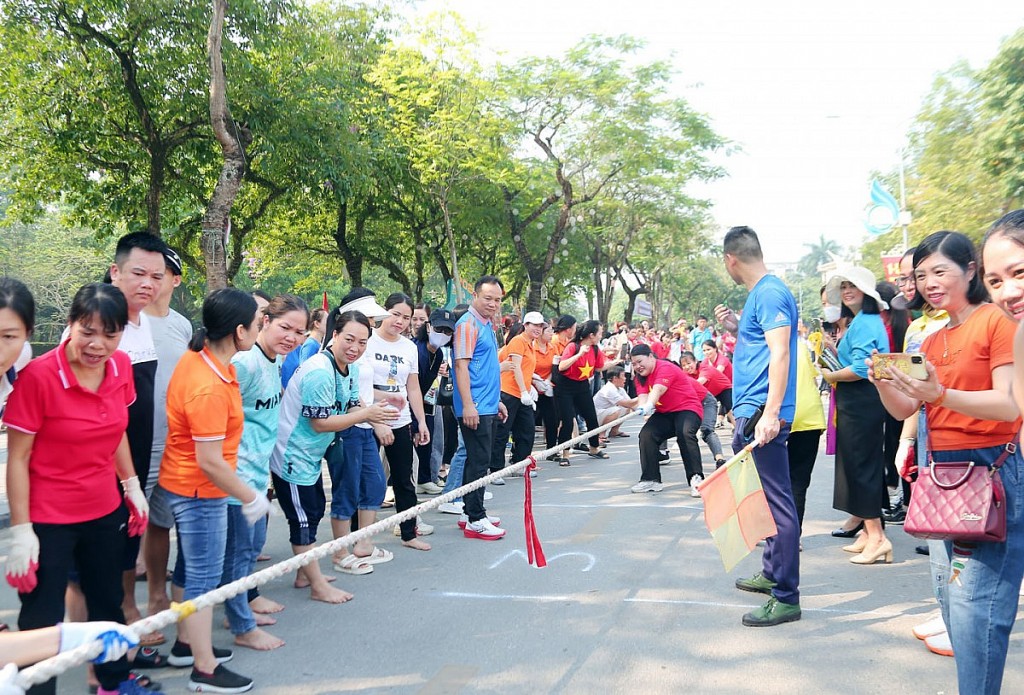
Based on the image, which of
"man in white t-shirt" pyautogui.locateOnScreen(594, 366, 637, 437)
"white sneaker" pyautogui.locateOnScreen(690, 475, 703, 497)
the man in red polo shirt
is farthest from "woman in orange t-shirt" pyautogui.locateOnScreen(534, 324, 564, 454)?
"white sneaker" pyautogui.locateOnScreen(690, 475, 703, 497)

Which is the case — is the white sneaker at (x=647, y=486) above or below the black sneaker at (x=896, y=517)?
above

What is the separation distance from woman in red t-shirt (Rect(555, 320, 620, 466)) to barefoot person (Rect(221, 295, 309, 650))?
611 cm

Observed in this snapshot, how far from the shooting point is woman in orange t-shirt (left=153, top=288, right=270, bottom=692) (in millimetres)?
3443

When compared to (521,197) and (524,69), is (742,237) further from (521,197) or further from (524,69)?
(521,197)

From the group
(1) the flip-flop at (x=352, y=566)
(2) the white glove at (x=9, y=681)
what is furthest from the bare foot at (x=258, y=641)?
(2) the white glove at (x=9, y=681)

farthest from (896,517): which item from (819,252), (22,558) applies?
(819,252)

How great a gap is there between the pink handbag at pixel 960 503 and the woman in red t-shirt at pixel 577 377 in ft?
23.6

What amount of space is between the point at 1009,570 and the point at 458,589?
3116 millimetres

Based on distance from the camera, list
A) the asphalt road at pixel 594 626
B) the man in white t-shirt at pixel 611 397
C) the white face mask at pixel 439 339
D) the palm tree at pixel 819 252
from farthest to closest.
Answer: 1. the palm tree at pixel 819 252
2. the man in white t-shirt at pixel 611 397
3. the white face mask at pixel 439 339
4. the asphalt road at pixel 594 626

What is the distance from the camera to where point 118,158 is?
15.3m

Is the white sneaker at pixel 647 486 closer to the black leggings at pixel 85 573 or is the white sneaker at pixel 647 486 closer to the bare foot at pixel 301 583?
the bare foot at pixel 301 583

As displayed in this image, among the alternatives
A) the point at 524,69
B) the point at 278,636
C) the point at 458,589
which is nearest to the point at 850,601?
the point at 458,589

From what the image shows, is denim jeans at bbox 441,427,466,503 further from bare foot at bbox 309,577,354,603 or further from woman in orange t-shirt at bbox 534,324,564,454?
woman in orange t-shirt at bbox 534,324,564,454

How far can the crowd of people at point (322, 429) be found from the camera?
2.79 metres
